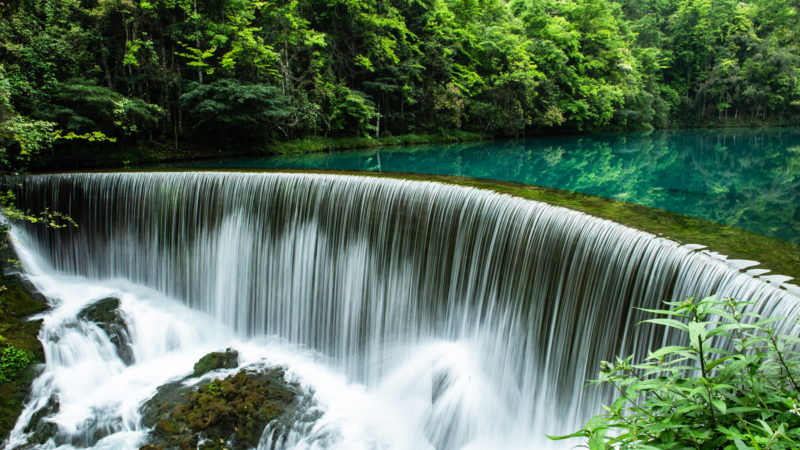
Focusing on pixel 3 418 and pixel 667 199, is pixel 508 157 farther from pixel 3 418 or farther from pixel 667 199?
pixel 3 418

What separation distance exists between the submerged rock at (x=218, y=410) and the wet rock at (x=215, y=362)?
0.31 meters

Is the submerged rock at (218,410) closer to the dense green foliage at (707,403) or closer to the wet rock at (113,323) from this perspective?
the wet rock at (113,323)

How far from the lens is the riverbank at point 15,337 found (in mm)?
5816

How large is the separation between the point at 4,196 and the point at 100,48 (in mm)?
7164

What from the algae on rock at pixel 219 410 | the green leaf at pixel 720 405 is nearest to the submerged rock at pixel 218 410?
the algae on rock at pixel 219 410

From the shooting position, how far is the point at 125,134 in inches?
516

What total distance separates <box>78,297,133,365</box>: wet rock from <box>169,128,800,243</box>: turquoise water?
635 cm

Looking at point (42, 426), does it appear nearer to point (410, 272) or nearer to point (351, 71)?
point (410, 272)

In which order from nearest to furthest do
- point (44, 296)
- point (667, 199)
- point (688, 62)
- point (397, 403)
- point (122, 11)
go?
point (397, 403) → point (44, 296) → point (667, 199) → point (122, 11) → point (688, 62)

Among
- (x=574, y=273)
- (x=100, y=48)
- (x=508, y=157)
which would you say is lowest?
(x=574, y=273)

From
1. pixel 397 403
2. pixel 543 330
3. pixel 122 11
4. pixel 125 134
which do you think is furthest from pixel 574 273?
pixel 122 11

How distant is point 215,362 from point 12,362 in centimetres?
269

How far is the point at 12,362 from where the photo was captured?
6203mm

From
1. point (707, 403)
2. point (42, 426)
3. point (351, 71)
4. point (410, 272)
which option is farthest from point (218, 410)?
point (351, 71)
